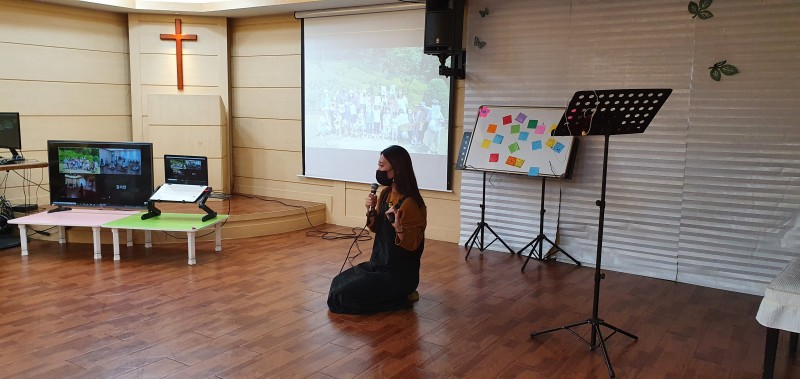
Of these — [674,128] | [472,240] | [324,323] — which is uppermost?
[674,128]

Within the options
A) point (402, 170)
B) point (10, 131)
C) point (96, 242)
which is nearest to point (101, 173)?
point (96, 242)

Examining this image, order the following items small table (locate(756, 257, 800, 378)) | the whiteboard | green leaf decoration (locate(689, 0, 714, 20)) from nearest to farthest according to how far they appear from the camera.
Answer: small table (locate(756, 257, 800, 378))
green leaf decoration (locate(689, 0, 714, 20))
the whiteboard

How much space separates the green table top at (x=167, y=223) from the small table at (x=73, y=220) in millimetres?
142

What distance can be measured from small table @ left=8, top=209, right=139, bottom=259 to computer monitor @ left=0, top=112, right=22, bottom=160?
82 cm

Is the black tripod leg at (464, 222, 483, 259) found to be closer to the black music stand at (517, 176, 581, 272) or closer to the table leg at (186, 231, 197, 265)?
the black music stand at (517, 176, 581, 272)

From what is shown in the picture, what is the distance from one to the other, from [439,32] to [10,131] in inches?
167

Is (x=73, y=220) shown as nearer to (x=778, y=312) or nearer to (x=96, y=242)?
(x=96, y=242)

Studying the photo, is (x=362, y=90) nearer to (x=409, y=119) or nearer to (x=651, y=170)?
(x=409, y=119)

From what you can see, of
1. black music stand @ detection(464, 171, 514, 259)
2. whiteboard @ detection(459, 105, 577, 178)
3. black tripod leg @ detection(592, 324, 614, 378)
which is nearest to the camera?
black tripod leg @ detection(592, 324, 614, 378)

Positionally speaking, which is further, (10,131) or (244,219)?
(244,219)

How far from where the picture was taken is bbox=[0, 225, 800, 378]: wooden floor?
335cm

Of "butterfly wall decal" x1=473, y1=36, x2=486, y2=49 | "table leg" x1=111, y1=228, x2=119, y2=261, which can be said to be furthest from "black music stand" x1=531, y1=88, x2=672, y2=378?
"table leg" x1=111, y1=228, x2=119, y2=261

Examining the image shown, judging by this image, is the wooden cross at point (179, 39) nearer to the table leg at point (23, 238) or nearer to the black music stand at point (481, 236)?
the table leg at point (23, 238)

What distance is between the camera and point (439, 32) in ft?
18.8
